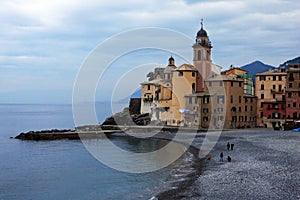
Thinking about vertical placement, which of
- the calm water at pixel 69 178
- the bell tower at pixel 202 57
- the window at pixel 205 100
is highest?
the bell tower at pixel 202 57

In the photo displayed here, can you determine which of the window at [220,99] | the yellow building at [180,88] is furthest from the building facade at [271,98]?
the yellow building at [180,88]

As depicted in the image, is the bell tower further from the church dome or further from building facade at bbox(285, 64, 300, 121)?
building facade at bbox(285, 64, 300, 121)

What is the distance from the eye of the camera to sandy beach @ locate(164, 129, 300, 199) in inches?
1069

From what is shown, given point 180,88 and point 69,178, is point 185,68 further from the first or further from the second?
point 69,178

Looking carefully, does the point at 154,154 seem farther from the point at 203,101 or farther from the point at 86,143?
the point at 203,101

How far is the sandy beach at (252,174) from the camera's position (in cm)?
2716

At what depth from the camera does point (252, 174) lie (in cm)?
3297

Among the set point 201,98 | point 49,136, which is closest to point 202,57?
point 201,98

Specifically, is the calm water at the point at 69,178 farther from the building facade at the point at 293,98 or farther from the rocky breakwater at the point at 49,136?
the building facade at the point at 293,98

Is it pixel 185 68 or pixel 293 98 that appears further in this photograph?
pixel 185 68

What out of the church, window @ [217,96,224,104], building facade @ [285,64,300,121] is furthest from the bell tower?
building facade @ [285,64,300,121]

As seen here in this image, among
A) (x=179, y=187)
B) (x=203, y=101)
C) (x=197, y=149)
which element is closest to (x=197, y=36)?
(x=203, y=101)

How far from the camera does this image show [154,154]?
5122 cm

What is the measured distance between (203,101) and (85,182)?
142 ft
